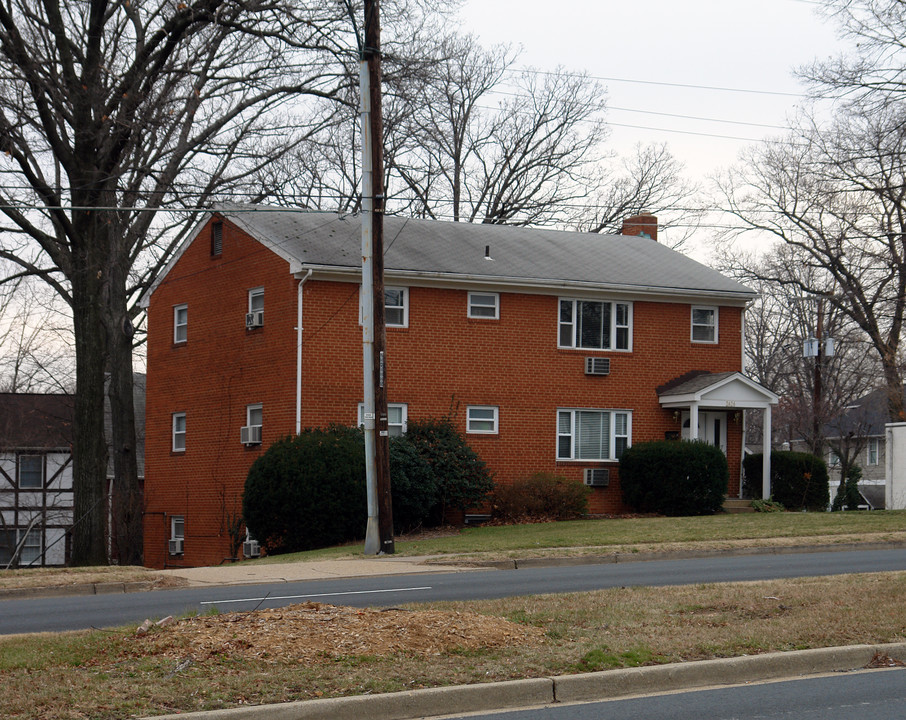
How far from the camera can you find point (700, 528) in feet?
79.4

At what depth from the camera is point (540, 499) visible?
29.4 meters

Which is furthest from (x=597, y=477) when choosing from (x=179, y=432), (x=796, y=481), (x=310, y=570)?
(x=310, y=570)

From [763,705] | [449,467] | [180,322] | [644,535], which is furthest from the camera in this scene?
[180,322]

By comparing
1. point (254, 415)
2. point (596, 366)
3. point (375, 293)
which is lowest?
point (254, 415)

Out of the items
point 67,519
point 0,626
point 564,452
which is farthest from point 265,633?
point 67,519

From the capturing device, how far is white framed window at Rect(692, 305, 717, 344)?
3381 cm

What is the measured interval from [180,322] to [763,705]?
28.5m

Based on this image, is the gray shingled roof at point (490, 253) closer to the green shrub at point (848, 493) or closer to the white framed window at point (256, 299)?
the white framed window at point (256, 299)

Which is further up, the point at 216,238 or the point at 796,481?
the point at 216,238

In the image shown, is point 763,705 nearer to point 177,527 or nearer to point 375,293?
point 375,293

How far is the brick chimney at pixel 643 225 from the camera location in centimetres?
3994

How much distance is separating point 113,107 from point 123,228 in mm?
7495

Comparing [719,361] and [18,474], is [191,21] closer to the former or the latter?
[719,361]

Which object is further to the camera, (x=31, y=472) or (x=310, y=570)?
(x=31, y=472)
